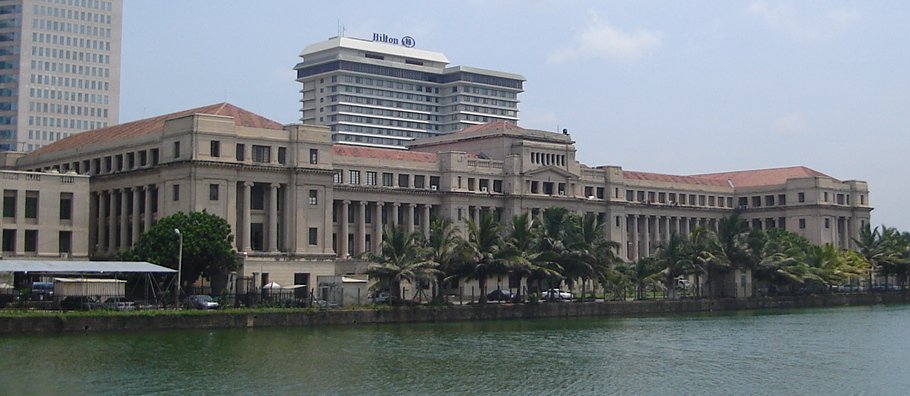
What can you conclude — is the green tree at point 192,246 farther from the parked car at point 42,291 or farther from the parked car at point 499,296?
the parked car at point 499,296

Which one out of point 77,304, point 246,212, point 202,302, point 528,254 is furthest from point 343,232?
point 77,304

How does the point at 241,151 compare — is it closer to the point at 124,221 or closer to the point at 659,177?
the point at 124,221

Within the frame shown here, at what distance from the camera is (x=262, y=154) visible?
121 m

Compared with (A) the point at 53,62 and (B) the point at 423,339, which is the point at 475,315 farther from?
(A) the point at 53,62

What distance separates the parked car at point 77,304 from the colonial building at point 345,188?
28225 mm

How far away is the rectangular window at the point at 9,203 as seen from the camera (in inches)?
4456

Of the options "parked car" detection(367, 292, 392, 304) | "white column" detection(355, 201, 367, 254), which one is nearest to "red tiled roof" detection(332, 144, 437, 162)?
"white column" detection(355, 201, 367, 254)

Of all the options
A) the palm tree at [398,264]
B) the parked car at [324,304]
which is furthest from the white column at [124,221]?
the palm tree at [398,264]

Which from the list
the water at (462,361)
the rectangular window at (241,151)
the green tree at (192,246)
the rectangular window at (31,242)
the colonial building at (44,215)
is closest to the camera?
the water at (462,361)

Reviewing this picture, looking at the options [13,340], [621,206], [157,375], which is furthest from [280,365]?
[621,206]

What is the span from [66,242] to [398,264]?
3704cm

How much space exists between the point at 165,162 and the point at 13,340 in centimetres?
4477

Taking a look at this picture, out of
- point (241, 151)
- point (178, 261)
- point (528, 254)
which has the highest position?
point (241, 151)

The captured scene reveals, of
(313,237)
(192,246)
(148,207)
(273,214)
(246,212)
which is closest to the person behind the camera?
(192,246)
